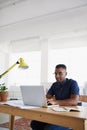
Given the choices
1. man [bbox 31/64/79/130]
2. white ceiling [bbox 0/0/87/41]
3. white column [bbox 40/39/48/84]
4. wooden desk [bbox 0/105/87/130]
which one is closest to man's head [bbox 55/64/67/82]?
man [bbox 31/64/79/130]

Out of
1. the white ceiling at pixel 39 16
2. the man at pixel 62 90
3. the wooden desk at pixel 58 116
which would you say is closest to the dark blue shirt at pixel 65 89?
the man at pixel 62 90

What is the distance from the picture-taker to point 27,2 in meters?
4.14

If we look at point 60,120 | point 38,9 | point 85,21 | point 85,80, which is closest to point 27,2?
point 38,9

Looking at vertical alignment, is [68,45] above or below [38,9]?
below

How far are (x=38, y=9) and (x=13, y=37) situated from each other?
1.08 meters

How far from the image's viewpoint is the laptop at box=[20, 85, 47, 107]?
1711 mm

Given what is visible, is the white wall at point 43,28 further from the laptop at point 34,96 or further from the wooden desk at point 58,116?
the wooden desk at point 58,116

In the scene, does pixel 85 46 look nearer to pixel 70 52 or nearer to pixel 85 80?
pixel 70 52

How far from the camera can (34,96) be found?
5.77ft

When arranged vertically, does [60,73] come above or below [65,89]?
above

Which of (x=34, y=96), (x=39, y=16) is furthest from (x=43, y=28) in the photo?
(x=34, y=96)

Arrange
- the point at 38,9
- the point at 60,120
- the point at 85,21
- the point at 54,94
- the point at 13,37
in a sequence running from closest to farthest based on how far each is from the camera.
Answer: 1. the point at 60,120
2. the point at 54,94
3. the point at 85,21
4. the point at 38,9
5. the point at 13,37

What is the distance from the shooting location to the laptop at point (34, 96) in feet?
5.61

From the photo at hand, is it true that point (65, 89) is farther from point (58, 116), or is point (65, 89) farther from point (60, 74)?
point (58, 116)
